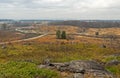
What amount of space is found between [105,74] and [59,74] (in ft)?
16.7

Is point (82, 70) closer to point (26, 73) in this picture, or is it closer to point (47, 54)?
point (26, 73)

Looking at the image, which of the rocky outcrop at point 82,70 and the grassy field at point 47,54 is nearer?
the rocky outcrop at point 82,70

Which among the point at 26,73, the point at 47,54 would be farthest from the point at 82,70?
the point at 47,54

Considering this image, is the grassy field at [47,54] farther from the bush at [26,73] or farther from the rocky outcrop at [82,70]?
the bush at [26,73]

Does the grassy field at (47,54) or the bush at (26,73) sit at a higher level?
the bush at (26,73)

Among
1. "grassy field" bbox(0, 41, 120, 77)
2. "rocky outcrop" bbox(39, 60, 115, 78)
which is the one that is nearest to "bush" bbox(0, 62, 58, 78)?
"rocky outcrop" bbox(39, 60, 115, 78)

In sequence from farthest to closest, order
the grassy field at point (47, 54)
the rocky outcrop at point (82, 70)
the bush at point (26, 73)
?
the grassy field at point (47, 54), the rocky outcrop at point (82, 70), the bush at point (26, 73)

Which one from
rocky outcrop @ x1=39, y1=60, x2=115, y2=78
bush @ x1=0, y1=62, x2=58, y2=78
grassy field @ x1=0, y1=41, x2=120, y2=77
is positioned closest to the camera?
bush @ x1=0, y1=62, x2=58, y2=78

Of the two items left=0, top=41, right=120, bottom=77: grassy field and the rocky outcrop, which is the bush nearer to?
the rocky outcrop

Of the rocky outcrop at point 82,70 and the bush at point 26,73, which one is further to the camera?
the rocky outcrop at point 82,70

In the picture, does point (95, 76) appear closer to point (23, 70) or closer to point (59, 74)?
point (59, 74)

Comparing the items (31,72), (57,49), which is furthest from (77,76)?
(57,49)

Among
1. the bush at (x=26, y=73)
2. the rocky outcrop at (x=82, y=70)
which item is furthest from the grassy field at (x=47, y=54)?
the bush at (x=26, y=73)

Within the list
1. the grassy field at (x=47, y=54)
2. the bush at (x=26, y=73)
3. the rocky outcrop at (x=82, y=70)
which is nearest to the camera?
the bush at (x=26, y=73)
